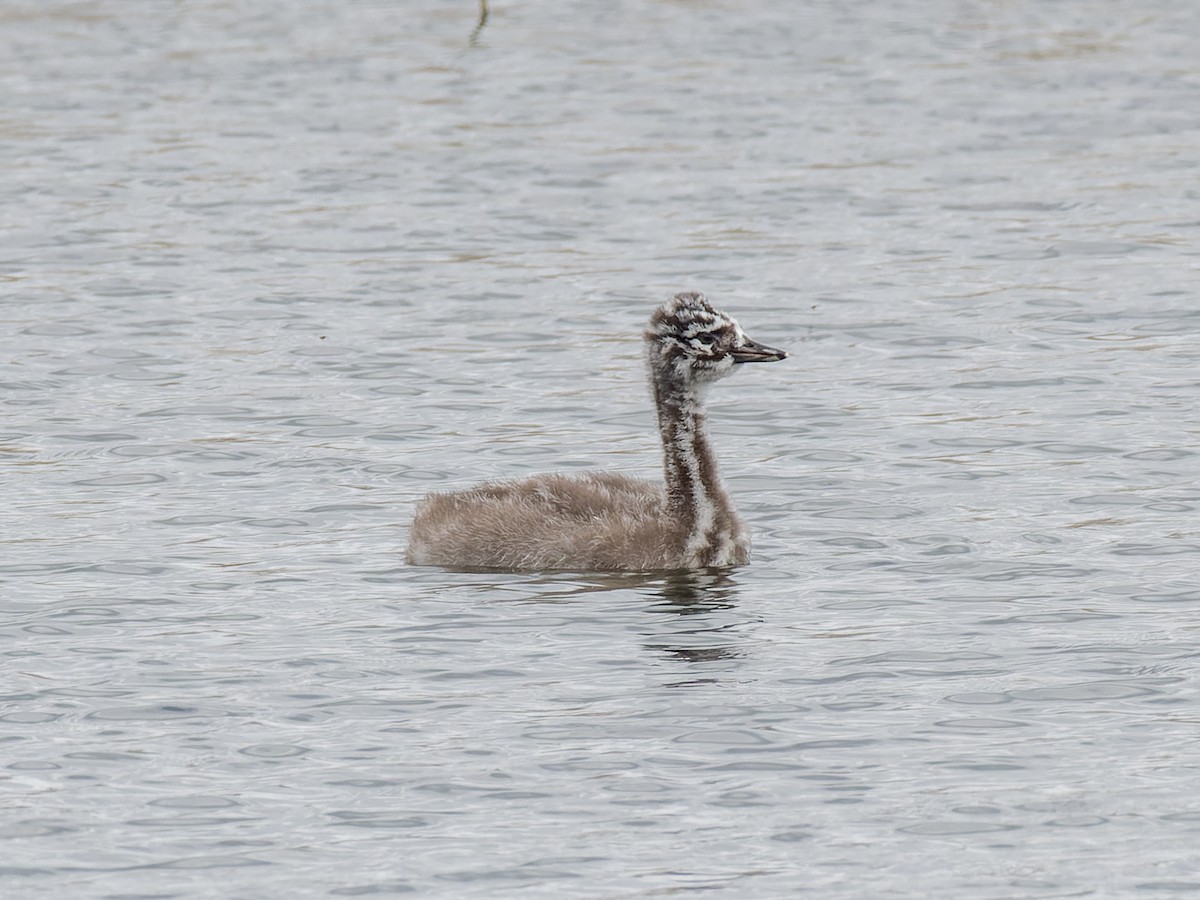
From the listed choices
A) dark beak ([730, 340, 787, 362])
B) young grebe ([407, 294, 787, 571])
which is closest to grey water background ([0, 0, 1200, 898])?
young grebe ([407, 294, 787, 571])

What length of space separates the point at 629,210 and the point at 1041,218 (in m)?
4.07

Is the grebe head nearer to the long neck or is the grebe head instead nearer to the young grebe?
the young grebe

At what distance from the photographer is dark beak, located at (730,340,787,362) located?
1527 cm

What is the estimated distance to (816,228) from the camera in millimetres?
24812

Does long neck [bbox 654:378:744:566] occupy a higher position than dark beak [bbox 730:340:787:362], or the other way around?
dark beak [bbox 730:340:787:362]

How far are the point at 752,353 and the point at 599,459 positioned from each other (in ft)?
8.60

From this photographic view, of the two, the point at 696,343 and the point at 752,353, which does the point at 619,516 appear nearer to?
the point at 696,343

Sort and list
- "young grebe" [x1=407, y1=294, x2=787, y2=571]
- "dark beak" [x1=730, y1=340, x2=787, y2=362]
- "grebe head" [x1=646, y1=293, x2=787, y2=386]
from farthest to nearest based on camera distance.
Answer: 1. "grebe head" [x1=646, y1=293, x2=787, y2=386]
2. "dark beak" [x1=730, y1=340, x2=787, y2=362]
3. "young grebe" [x1=407, y1=294, x2=787, y2=571]

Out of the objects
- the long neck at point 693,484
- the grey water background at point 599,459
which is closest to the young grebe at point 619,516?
the long neck at point 693,484

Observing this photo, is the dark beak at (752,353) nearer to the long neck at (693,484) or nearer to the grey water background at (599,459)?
the long neck at (693,484)

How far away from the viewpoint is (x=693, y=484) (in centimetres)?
1525

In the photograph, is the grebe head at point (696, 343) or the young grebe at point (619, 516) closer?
the young grebe at point (619, 516)

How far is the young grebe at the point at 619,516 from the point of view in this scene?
15.0 metres

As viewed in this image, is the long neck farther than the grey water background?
Yes
